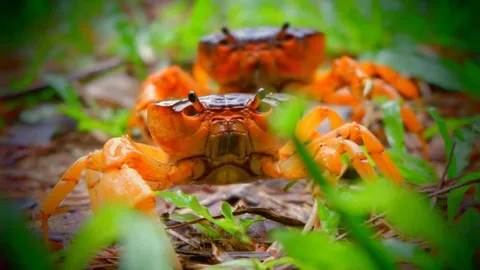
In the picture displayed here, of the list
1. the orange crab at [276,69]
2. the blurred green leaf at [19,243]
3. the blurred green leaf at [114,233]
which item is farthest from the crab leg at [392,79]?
the blurred green leaf at [19,243]

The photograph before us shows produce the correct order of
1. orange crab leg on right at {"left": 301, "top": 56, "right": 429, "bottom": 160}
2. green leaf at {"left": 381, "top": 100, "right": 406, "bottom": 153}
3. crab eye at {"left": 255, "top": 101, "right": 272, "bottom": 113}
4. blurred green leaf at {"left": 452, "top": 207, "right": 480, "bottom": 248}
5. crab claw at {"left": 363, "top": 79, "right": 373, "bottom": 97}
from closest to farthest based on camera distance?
1. blurred green leaf at {"left": 452, "top": 207, "right": 480, "bottom": 248}
2. crab eye at {"left": 255, "top": 101, "right": 272, "bottom": 113}
3. green leaf at {"left": 381, "top": 100, "right": 406, "bottom": 153}
4. crab claw at {"left": 363, "top": 79, "right": 373, "bottom": 97}
5. orange crab leg on right at {"left": 301, "top": 56, "right": 429, "bottom": 160}

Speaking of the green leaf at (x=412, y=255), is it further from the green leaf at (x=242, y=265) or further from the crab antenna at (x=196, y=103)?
the crab antenna at (x=196, y=103)

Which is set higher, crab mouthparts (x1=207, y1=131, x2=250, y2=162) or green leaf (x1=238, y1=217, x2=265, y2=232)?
crab mouthparts (x1=207, y1=131, x2=250, y2=162)

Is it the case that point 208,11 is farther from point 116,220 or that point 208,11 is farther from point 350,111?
point 116,220

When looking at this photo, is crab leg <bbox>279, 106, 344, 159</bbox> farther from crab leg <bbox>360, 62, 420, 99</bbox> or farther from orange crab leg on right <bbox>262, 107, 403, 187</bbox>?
crab leg <bbox>360, 62, 420, 99</bbox>

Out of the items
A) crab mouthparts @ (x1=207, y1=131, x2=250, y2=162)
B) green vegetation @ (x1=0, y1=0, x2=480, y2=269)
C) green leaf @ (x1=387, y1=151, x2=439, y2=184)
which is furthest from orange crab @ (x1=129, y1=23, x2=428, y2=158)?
crab mouthparts @ (x1=207, y1=131, x2=250, y2=162)

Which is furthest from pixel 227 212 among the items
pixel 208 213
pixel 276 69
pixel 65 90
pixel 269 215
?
pixel 65 90

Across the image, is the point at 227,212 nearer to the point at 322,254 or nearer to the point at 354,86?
the point at 322,254
